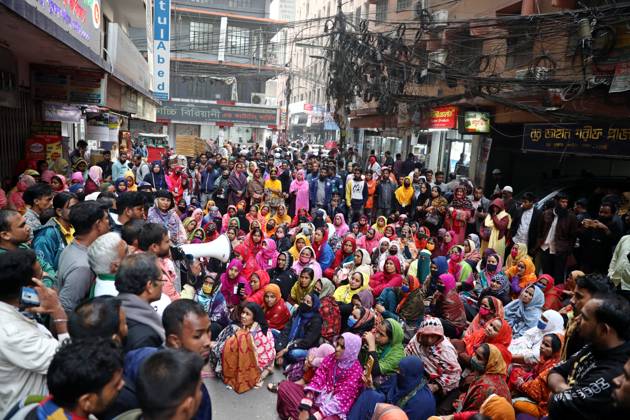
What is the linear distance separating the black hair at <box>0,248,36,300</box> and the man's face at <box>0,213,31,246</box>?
0.96 meters

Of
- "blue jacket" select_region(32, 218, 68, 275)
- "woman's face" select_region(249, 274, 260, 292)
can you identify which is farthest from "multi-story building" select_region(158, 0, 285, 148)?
"blue jacket" select_region(32, 218, 68, 275)

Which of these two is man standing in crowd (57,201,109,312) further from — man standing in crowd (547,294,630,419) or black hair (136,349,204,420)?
man standing in crowd (547,294,630,419)

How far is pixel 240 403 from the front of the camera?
4.55 metres

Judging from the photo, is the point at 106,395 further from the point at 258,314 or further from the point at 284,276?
the point at 284,276

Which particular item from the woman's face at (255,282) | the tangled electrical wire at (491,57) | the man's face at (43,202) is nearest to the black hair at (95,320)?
the man's face at (43,202)

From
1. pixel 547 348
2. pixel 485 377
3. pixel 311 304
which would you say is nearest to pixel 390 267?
pixel 311 304

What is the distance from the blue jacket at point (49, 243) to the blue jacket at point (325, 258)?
4.18 m

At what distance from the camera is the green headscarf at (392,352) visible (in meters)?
4.18

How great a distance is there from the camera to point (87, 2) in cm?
671

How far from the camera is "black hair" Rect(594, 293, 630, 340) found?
2.44 metres

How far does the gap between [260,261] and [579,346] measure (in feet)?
15.3

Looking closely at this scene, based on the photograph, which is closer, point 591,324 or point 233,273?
point 591,324

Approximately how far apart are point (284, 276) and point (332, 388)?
2387 millimetres

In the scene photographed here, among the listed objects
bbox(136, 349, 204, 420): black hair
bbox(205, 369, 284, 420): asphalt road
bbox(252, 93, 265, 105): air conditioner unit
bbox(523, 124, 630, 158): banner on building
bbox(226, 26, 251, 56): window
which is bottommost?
bbox(205, 369, 284, 420): asphalt road
